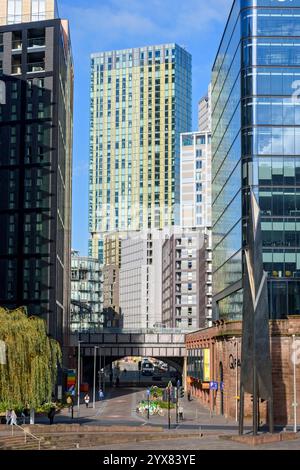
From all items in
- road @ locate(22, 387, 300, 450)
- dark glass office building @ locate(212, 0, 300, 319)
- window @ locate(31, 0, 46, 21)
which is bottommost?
road @ locate(22, 387, 300, 450)

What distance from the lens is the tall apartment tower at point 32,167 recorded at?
117062mm

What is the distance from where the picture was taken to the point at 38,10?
12912cm

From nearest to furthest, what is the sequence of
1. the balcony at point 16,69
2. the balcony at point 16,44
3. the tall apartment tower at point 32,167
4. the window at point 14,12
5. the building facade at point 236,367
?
the building facade at point 236,367 < the tall apartment tower at point 32,167 < the balcony at point 16,69 < the balcony at point 16,44 < the window at point 14,12

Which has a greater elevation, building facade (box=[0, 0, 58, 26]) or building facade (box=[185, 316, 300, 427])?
building facade (box=[0, 0, 58, 26])

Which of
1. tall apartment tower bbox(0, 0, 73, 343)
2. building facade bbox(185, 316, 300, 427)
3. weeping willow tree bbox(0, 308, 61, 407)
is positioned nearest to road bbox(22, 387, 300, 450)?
building facade bbox(185, 316, 300, 427)

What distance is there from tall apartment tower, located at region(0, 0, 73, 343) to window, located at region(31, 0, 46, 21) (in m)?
1.24

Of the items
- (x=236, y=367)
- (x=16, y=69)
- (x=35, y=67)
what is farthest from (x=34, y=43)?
(x=236, y=367)

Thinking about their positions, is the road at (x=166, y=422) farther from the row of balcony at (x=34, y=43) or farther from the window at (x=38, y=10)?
the window at (x=38, y=10)

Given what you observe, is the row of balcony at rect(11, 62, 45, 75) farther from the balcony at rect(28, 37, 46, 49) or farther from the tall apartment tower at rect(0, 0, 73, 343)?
the balcony at rect(28, 37, 46, 49)

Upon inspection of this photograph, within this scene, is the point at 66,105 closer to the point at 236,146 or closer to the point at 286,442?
the point at 236,146

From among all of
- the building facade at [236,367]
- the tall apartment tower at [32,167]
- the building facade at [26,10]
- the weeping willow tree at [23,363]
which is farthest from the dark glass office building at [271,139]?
the building facade at [26,10]

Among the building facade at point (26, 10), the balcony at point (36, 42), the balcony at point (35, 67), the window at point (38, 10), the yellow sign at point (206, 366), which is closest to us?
the yellow sign at point (206, 366)

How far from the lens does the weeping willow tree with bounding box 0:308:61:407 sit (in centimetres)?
6500

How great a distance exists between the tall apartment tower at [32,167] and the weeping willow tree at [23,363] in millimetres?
45899
